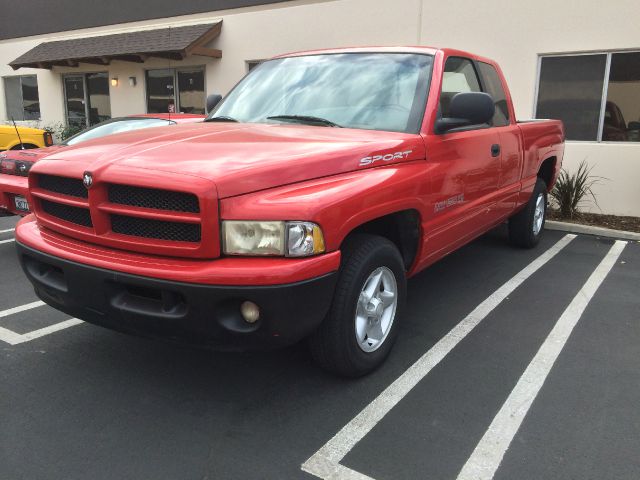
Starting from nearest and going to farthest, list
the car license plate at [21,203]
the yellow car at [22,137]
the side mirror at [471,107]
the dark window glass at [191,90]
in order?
the side mirror at [471,107] < the car license plate at [21,203] < the yellow car at [22,137] < the dark window glass at [191,90]

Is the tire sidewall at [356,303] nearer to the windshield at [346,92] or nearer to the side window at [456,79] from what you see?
the windshield at [346,92]

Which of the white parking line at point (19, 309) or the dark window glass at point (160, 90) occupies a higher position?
the dark window glass at point (160, 90)

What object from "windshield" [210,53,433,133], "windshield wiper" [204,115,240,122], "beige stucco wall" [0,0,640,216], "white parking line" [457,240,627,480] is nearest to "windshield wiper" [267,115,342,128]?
"windshield" [210,53,433,133]

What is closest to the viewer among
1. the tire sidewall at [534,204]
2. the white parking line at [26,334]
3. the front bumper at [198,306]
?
the front bumper at [198,306]

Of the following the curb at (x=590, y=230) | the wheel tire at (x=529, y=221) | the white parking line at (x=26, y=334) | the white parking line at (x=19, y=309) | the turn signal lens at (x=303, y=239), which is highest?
the turn signal lens at (x=303, y=239)

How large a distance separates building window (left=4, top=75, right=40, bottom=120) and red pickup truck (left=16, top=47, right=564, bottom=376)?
1549cm

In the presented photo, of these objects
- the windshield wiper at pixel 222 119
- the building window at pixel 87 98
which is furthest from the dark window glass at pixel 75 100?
the windshield wiper at pixel 222 119

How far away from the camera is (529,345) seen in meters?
3.65

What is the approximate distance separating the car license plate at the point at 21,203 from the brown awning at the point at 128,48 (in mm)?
6647

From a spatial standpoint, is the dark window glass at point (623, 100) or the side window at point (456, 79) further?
the dark window glass at point (623, 100)

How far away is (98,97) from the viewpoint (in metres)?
15.0

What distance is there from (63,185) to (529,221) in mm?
4811

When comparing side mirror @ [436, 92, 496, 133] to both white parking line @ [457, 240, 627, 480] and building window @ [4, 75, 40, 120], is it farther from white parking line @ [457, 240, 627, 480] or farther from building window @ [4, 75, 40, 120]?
building window @ [4, 75, 40, 120]

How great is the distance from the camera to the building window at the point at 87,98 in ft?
48.6
